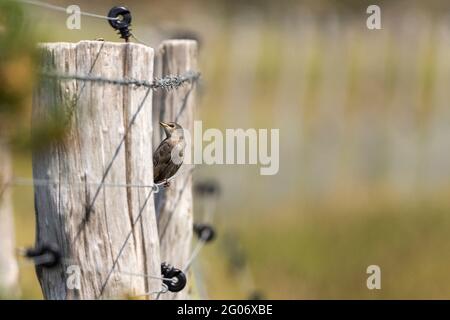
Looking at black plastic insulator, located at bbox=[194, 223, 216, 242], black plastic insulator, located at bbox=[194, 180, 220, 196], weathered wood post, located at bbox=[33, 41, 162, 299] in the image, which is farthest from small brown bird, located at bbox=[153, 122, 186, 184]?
black plastic insulator, located at bbox=[194, 180, 220, 196]

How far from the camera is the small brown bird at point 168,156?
3943 mm

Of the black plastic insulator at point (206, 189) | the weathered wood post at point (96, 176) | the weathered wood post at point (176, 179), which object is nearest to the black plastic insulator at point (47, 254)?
the weathered wood post at point (96, 176)

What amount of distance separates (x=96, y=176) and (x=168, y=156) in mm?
790

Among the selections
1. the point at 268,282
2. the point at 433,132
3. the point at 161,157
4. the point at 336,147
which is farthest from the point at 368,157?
the point at 161,157

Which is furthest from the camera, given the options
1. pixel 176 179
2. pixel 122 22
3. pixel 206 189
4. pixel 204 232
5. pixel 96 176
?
pixel 206 189

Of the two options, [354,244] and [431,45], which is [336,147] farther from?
[354,244]

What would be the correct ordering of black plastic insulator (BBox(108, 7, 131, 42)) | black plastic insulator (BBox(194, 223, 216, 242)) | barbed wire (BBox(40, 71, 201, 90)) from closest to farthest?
barbed wire (BBox(40, 71, 201, 90)) < black plastic insulator (BBox(108, 7, 131, 42)) < black plastic insulator (BBox(194, 223, 216, 242))

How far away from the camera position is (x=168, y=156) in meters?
4.01

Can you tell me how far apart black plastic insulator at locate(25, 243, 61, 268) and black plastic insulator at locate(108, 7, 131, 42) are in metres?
0.72

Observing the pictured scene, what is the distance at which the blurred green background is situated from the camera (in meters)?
8.60

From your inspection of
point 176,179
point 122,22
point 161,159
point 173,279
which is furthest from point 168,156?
point 122,22

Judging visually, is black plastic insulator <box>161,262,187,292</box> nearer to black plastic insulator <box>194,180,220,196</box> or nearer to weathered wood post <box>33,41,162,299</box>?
weathered wood post <box>33,41,162,299</box>

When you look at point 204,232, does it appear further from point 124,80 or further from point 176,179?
point 124,80

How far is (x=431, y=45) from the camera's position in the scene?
46.6 ft
